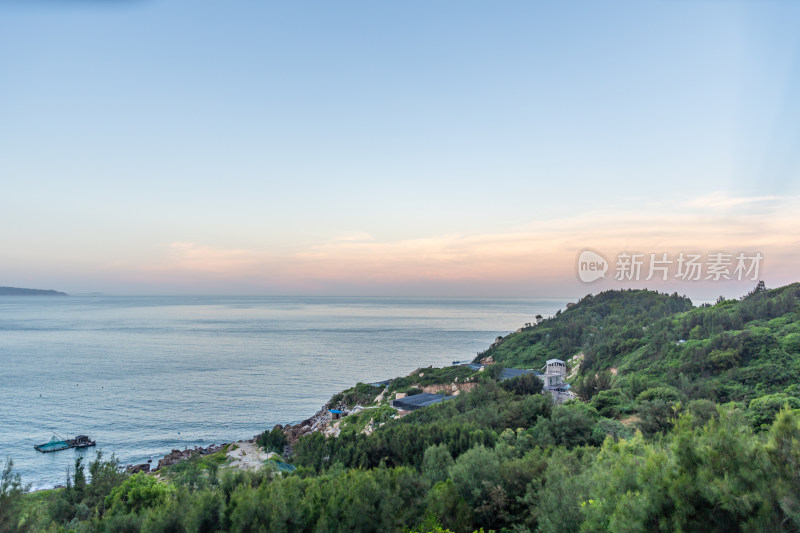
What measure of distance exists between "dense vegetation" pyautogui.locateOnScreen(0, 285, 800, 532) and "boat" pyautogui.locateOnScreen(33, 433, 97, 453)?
10838 millimetres

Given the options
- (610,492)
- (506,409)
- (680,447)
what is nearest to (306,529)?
(610,492)

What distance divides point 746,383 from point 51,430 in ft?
168

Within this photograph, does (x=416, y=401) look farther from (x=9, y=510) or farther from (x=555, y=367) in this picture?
(x=9, y=510)

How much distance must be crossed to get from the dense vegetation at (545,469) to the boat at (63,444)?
1084cm

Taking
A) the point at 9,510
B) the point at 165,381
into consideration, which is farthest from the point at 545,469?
the point at 165,381

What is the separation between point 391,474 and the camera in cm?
1577

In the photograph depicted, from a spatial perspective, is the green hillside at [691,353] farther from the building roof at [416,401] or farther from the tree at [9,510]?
the tree at [9,510]

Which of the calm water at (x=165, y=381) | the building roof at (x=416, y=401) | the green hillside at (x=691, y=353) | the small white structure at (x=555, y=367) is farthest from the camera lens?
the small white structure at (x=555, y=367)

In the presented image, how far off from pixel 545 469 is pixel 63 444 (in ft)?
115

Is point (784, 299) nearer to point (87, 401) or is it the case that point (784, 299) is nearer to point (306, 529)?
point (306, 529)

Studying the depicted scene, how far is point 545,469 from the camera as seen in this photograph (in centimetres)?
1566

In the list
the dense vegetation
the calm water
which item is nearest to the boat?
the calm water

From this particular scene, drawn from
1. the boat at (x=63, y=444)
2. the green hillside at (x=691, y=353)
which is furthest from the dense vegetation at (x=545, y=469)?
the boat at (x=63, y=444)

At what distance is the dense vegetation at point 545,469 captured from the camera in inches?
305
